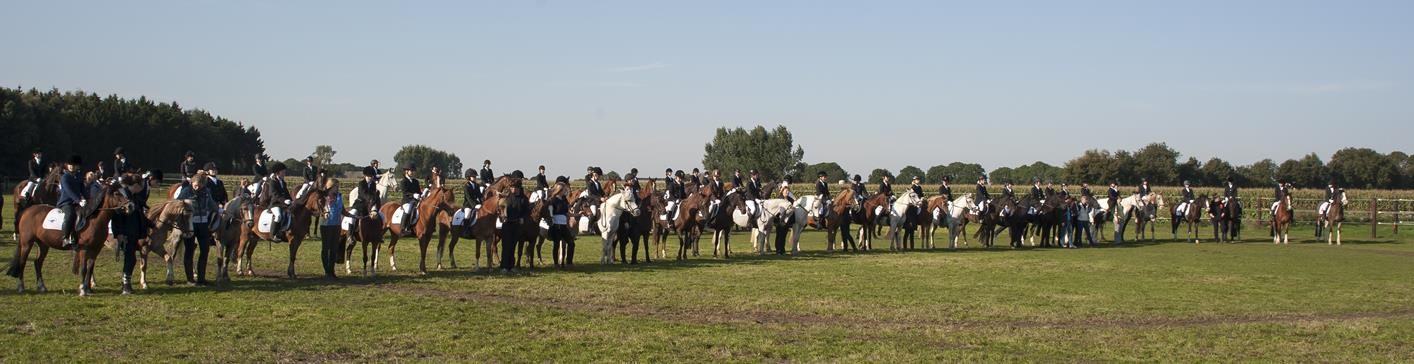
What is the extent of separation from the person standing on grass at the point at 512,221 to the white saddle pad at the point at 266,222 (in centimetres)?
374

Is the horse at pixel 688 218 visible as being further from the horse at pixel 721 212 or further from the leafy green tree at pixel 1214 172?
the leafy green tree at pixel 1214 172

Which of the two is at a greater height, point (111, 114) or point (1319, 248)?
point (111, 114)

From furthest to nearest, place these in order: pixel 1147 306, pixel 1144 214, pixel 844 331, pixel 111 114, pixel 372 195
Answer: pixel 111 114
pixel 1144 214
pixel 372 195
pixel 1147 306
pixel 844 331

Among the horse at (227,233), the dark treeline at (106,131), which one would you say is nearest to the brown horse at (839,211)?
the horse at (227,233)

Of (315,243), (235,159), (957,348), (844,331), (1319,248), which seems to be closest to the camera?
(957,348)

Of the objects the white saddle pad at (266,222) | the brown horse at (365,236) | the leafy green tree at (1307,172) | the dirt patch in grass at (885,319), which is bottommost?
the dirt patch in grass at (885,319)

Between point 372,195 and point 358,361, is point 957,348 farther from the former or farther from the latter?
point 372,195

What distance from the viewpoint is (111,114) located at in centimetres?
8138

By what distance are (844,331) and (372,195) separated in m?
9.65

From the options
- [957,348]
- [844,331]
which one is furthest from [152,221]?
[957,348]

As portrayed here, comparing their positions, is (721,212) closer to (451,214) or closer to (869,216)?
(869,216)

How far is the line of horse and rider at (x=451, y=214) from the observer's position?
577 inches

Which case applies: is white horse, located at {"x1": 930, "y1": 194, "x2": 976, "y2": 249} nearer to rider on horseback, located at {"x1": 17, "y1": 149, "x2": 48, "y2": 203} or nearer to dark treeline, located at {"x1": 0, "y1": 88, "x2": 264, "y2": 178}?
rider on horseback, located at {"x1": 17, "y1": 149, "x2": 48, "y2": 203}

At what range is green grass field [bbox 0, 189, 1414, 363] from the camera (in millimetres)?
10727
